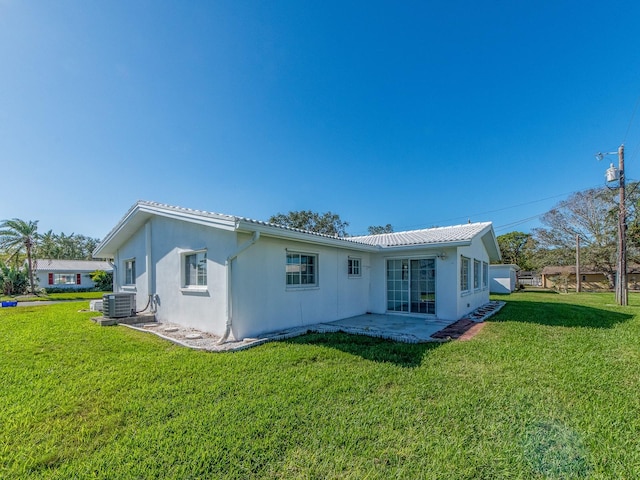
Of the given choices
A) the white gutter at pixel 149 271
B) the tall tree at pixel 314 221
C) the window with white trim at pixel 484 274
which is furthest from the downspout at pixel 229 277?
the tall tree at pixel 314 221

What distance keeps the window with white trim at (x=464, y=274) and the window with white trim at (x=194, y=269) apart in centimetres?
874

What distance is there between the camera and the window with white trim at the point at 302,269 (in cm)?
848

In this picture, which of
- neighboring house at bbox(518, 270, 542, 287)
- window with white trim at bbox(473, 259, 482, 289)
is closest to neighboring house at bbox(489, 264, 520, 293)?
window with white trim at bbox(473, 259, 482, 289)

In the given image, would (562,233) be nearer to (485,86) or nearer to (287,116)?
(485,86)

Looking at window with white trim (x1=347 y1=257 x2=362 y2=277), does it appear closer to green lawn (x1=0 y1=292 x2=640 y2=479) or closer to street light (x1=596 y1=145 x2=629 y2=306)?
green lawn (x1=0 y1=292 x2=640 y2=479)

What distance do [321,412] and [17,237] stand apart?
113ft

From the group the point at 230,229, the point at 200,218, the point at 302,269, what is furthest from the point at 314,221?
the point at 230,229

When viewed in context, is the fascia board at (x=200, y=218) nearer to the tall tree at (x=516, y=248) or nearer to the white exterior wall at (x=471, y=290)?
the white exterior wall at (x=471, y=290)

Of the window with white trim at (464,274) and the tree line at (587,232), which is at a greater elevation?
the tree line at (587,232)

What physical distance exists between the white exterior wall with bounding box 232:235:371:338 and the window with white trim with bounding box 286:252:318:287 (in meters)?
0.13

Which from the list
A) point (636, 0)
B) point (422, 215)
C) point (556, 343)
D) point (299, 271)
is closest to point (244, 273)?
point (299, 271)

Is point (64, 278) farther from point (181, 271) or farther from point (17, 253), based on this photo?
point (181, 271)

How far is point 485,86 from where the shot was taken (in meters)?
11.7

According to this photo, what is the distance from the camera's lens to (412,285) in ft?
35.2
